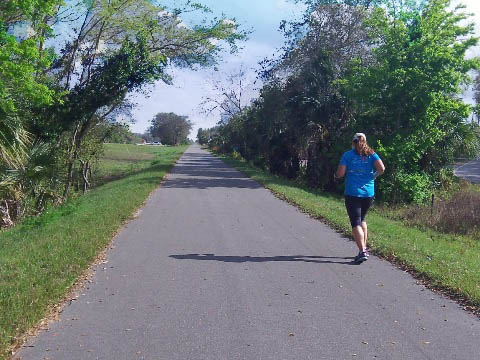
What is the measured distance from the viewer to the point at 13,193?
50.7 feet

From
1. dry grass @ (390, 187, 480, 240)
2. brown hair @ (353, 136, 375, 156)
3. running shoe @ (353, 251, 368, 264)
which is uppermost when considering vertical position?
brown hair @ (353, 136, 375, 156)

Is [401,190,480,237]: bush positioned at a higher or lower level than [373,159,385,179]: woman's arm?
lower

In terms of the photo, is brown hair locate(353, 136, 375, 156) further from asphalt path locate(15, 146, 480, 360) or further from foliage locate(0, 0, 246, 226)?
foliage locate(0, 0, 246, 226)

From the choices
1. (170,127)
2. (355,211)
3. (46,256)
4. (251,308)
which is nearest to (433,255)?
(355,211)

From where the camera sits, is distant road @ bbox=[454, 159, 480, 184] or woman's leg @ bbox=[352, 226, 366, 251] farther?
distant road @ bbox=[454, 159, 480, 184]

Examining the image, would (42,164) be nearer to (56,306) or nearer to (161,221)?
(161,221)

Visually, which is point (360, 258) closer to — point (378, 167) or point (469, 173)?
point (378, 167)

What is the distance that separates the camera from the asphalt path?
4.96 meters

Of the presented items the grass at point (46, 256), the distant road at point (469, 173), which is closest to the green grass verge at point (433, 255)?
the grass at point (46, 256)

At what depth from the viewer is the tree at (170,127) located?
147 m

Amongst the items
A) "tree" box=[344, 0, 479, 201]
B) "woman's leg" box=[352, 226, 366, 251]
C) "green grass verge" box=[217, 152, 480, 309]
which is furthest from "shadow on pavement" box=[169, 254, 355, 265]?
"tree" box=[344, 0, 479, 201]

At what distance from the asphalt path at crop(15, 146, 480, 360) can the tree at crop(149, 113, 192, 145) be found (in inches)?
5442

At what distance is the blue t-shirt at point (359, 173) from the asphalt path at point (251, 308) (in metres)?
1.05

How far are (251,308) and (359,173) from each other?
3.38 m
